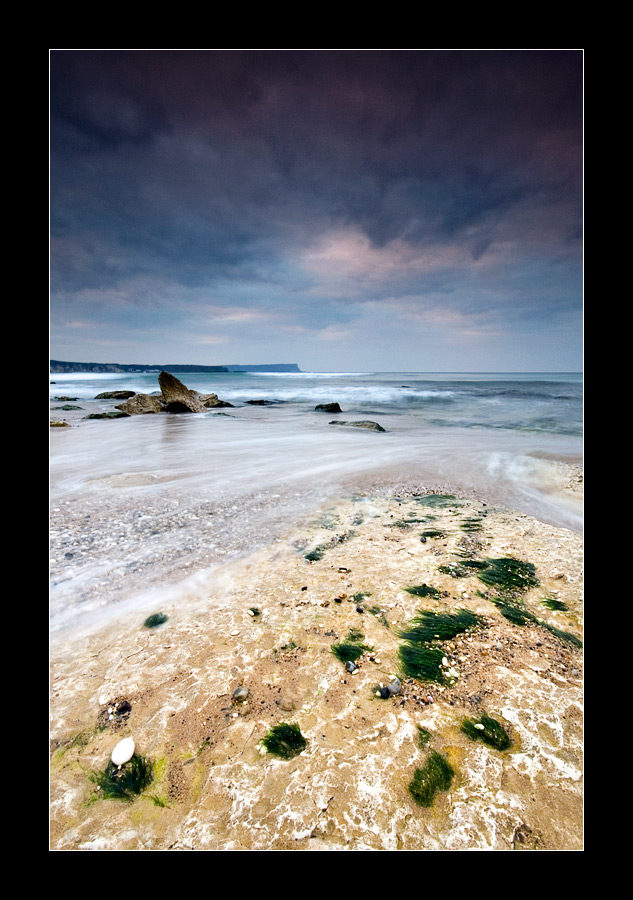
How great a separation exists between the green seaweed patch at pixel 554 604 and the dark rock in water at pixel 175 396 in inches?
740

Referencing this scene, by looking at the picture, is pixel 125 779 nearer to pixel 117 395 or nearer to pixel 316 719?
pixel 316 719

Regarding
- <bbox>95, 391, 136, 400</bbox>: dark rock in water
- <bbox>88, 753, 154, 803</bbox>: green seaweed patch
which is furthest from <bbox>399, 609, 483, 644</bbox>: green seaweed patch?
<bbox>95, 391, 136, 400</bbox>: dark rock in water

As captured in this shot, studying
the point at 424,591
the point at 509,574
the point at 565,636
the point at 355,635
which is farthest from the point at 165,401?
the point at 565,636

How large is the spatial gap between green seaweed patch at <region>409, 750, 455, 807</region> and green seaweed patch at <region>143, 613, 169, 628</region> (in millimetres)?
1899

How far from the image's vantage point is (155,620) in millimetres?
2496

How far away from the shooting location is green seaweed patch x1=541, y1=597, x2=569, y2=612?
256cm

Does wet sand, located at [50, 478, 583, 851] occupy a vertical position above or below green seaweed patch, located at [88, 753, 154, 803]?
above

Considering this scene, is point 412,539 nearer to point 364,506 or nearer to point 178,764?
point 364,506

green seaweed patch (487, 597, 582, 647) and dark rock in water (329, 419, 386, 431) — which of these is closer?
green seaweed patch (487, 597, 582, 647)

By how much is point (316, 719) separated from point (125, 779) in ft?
2.85

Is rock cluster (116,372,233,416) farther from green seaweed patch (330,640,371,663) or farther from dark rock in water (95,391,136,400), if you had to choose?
green seaweed patch (330,640,371,663)
